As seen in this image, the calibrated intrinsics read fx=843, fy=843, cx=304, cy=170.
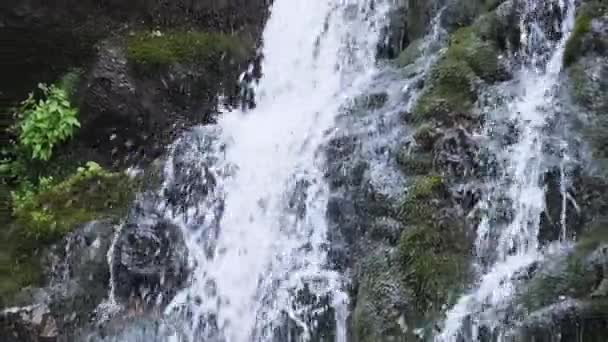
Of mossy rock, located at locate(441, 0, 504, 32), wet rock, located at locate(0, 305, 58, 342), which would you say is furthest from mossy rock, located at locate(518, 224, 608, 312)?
wet rock, located at locate(0, 305, 58, 342)

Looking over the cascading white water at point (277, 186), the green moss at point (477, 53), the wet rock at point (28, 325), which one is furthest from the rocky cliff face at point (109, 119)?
the green moss at point (477, 53)

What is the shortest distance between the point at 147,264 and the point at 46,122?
206 cm

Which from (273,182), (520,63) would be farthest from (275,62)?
(520,63)

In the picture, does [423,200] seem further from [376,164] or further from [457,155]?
[376,164]

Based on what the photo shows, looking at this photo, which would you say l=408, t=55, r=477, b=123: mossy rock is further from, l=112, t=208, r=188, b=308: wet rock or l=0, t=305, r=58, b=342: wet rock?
l=0, t=305, r=58, b=342: wet rock

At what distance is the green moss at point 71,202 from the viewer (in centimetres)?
721

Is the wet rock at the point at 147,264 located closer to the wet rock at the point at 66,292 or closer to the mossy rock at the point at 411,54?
the wet rock at the point at 66,292

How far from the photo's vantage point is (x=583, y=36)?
6883 millimetres

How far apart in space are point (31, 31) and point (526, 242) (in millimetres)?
5169

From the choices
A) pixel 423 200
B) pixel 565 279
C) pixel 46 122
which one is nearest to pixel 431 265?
pixel 423 200

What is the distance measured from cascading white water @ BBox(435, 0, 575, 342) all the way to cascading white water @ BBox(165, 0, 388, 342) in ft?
3.35

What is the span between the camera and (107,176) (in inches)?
299

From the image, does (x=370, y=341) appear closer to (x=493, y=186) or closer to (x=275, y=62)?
(x=493, y=186)

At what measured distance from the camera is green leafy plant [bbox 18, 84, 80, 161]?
8.03 metres
